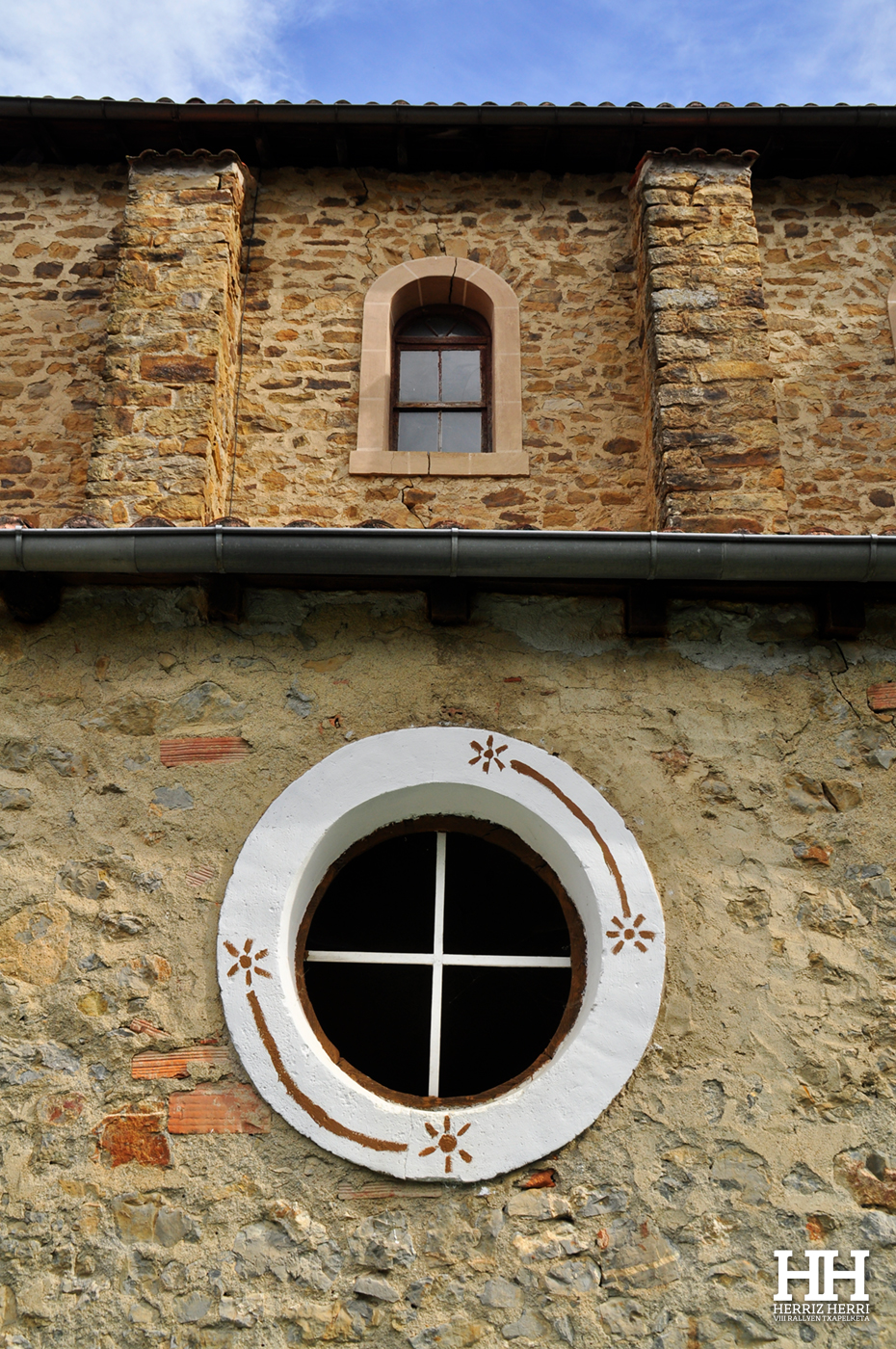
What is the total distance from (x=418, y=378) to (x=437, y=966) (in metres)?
3.52

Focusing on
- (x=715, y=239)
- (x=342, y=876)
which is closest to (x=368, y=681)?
(x=342, y=876)

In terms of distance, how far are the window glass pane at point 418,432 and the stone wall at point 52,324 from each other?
1.63 m

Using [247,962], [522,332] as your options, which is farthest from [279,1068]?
[522,332]

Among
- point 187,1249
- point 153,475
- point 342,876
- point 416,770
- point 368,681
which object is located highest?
point 153,475

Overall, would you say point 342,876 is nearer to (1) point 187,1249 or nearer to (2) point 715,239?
(1) point 187,1249

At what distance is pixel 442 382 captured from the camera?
5.68 meters

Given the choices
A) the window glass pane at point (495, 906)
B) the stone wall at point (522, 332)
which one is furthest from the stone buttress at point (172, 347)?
the window glass pane at point (495, 906)

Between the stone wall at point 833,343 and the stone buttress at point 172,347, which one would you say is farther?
the stone wall at point 833,343

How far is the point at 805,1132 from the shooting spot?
2959mm

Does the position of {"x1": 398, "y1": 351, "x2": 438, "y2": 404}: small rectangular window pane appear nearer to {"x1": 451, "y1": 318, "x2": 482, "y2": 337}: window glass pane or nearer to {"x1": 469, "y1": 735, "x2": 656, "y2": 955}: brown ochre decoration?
{"x1": 451, "y1": 318, "x2": 482, "y2": 337}: window glass pane

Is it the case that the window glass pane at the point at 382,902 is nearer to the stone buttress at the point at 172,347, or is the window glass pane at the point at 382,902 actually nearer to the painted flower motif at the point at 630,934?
the painted flower motif at the point at 630,934

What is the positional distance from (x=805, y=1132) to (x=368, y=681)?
1964 millimetres

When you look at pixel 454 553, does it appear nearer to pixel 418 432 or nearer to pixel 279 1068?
pixel 279 1068

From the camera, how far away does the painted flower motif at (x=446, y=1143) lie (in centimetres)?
289
